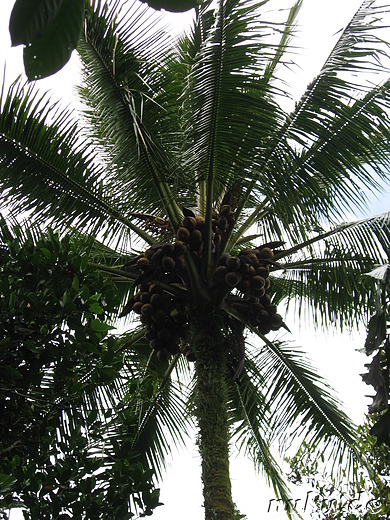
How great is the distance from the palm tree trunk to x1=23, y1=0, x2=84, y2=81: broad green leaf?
13.1 ft

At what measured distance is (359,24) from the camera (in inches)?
237

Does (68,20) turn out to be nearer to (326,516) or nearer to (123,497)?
(123,497)

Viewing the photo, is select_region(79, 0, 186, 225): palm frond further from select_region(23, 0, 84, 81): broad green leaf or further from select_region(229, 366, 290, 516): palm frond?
select_region(23, 0, 84, 81): broad green leaf

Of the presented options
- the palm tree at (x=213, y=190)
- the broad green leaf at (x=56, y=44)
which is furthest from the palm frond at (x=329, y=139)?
the broad green leaf at (x=56, y=44)

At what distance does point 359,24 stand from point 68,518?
15.3 ft

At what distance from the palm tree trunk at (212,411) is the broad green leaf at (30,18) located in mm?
4131

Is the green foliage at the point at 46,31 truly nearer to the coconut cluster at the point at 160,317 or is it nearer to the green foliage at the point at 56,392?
the green foliage at the point at 56,392

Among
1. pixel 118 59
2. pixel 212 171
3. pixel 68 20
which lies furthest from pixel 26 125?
pixel 68 20

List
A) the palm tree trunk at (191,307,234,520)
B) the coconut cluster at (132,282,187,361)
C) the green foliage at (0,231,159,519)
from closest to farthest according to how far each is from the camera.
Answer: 1. the green foliage at (0,231,159,519)
2. the palm tree trunk at (191,307,234,520)
3. the coconut cluster at (132,282,187,361)

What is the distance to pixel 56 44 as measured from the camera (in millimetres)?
1441

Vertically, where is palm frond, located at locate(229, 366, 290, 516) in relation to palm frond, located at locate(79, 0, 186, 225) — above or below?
below

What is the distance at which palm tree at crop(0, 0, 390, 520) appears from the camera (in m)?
5.47

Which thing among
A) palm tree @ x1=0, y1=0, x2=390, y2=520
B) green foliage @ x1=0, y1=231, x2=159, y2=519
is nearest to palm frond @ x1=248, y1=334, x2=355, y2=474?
palm tree @ x1=0, y1=0, x2=390, y2=520

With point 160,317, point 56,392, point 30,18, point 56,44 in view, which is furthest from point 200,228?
point 30,18
